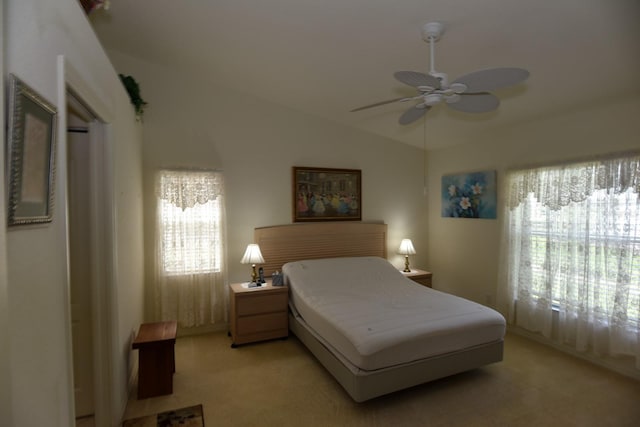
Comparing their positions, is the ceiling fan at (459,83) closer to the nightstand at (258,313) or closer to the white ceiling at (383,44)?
the white ceiling at (383,44)

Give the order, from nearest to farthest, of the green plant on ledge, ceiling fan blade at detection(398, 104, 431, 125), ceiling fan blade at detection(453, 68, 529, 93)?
ceiling fan blade at detection(453, 68, 529, 93) < ceiling fan blade at detection(398, 104, 431, 125) < the green plant on ledge

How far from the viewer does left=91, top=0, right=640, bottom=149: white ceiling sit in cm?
204

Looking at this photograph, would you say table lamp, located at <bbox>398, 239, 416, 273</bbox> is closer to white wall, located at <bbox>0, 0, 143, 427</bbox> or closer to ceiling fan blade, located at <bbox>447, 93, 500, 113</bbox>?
ceiling fan blade, located at <bbox>447, 93, 500, 113</bbox>

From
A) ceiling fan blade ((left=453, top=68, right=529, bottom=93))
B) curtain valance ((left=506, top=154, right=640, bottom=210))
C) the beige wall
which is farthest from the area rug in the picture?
curtain valance ((left=506, top=154, right=640, bottom=210))

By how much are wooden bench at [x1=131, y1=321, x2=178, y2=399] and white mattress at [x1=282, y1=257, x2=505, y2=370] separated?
4.02 ft

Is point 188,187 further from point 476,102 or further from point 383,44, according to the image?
point 476,102

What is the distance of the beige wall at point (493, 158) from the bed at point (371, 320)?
1.00 metres

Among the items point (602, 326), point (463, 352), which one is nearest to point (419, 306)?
point (463, 352)

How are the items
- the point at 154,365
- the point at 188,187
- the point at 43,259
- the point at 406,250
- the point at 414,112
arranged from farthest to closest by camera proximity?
1. the point at 406,250
2. the point at 188,187
3. the point at 154,365
4. the point at 414,112
5. the point at 43,259

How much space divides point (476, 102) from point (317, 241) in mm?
2582

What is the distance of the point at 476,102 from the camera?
218 cm

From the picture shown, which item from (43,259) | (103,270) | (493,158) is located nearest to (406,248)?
(493,158)

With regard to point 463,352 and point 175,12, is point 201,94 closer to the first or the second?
point 175,12

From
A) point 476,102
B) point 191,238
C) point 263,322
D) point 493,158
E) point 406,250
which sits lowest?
point 263,322
